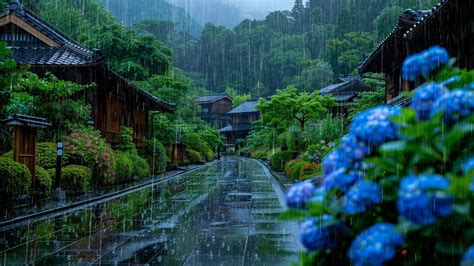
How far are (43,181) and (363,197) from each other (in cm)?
1303

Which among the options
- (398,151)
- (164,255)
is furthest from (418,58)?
(164,255)

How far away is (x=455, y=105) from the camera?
6.46ft

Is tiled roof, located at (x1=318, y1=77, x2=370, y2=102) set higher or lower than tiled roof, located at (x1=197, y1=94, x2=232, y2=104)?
lower

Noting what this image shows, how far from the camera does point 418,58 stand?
7.75 ft

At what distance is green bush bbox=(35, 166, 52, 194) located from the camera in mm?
13205

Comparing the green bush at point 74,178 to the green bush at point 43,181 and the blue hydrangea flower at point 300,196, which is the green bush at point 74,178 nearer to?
the green bush at point 43,181

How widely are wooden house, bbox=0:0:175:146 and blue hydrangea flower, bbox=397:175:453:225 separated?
16105mm

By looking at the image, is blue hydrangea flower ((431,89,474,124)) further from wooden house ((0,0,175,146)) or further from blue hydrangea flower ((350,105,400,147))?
wooden house ((0,0,175,146))

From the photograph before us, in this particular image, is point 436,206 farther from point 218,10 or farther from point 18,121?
point 218,10

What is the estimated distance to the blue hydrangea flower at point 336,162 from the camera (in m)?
2.19

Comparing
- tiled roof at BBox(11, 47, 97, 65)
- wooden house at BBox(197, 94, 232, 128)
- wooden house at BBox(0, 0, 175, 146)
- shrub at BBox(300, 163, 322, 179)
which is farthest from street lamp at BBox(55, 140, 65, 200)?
wooden house at BBox(197, 94, 232, 128)

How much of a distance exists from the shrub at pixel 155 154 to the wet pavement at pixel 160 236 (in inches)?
539

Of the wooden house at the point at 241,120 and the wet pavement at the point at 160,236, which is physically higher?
the wooden house at the point at 241,120

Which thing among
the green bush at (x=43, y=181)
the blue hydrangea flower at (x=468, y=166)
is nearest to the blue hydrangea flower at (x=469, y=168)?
the blue hydrangea flower at (x=468, y=166)
